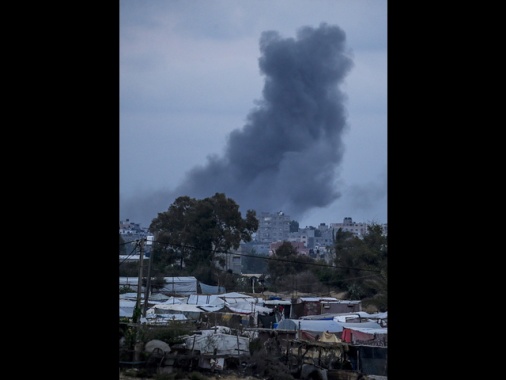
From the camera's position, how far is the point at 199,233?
14469 mm

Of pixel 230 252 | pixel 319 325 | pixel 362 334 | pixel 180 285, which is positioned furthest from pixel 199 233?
pixel 362 334

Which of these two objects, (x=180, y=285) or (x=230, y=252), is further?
(x=230, y=252)

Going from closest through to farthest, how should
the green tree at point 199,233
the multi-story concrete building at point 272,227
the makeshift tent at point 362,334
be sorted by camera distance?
the makeshift tent at point 362,334, the green tree at point 199,233, the multi-story concrete building at point 272,227

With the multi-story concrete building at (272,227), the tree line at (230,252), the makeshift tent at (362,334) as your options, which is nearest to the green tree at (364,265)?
the tree line at (230,252)

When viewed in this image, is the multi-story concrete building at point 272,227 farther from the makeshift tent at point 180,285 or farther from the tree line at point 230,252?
the makeshift tent at point 180,285

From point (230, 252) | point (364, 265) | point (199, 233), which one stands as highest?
point (199, 233)

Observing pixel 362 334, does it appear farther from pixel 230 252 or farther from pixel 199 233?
pixel 199 233

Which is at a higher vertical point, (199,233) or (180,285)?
(199,233)

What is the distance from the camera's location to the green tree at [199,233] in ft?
46.9

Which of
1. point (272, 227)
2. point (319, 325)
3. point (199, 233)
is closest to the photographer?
point (319, 325)

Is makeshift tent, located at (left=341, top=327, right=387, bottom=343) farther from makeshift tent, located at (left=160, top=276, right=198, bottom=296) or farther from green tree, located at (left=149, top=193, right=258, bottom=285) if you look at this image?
green tree, located at (left=149, top=193, right=258, bottom=285)
